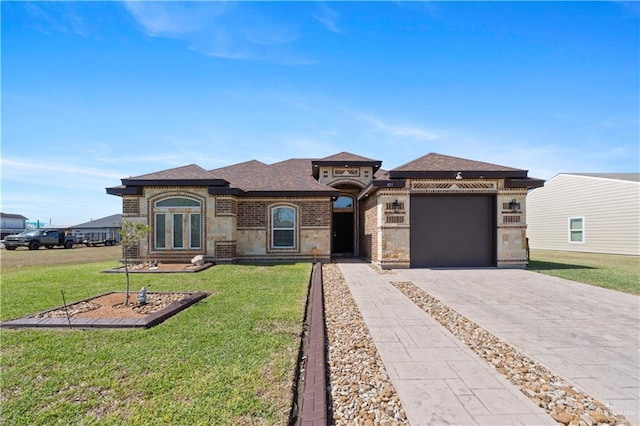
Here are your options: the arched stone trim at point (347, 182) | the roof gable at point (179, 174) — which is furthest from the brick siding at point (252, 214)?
the arched stone trim at point (347, 182)

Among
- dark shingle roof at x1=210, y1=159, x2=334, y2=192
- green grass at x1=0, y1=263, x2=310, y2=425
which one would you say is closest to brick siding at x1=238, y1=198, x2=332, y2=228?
dark shingle roof at x1=210, y1=159, x2=334, y2=192

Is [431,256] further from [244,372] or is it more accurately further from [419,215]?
[244,372]

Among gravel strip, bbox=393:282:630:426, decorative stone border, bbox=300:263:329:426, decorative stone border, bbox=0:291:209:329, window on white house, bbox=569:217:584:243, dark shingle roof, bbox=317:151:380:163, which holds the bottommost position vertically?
gravel strip, bbox=393:282:630:426

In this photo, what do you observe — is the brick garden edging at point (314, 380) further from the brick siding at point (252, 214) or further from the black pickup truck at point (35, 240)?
the black pickup truck at point (35, 240)

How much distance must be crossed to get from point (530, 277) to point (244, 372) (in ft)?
31.8

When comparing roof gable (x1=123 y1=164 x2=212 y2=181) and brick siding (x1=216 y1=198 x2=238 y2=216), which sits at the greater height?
roof gable (x1=123 y1=164 x2=212 y2=181)

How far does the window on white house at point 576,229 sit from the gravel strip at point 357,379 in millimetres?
21985

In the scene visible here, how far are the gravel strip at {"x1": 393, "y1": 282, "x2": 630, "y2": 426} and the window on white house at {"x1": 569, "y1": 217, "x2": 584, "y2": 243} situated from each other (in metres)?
20.9

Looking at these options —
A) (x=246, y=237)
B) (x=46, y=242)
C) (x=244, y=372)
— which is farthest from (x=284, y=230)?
(x=46, y=242)

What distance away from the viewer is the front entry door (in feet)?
54.4

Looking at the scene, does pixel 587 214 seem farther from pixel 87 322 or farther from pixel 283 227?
pixel 87 322

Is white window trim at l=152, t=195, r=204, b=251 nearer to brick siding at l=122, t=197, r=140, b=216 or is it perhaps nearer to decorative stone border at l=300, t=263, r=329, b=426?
brick siding at l=122, t=197, r=140, b=216

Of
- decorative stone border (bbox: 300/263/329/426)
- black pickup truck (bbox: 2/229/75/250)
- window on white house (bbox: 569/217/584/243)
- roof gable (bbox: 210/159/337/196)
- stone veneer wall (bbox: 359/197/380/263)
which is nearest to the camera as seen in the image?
decorative stone border (bbox: 300/263/329/426)

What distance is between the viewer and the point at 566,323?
518cm
